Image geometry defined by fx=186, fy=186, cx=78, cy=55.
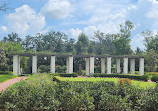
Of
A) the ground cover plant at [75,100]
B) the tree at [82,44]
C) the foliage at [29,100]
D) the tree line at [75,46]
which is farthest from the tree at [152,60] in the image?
the foliage at [29,100]

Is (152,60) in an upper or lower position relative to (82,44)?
lower

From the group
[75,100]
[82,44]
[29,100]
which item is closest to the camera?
[75,100]

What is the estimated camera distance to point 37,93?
5.49 metres

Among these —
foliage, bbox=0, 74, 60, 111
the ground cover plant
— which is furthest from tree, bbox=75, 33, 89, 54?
Answer: foliage, bbox=0, 74, 60, 111

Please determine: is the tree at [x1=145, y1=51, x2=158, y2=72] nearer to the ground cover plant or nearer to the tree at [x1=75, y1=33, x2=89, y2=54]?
the tree at [x1=75, y1=33, x2=89, y2=54]

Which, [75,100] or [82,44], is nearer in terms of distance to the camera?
[75,100]

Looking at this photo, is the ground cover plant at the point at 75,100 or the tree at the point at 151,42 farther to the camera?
the tree at the point at 151,42

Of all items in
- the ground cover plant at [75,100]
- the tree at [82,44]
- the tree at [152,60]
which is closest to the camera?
the ground cover plant at [75,100]

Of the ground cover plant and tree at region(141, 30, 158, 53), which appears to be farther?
tree at region(141, 30, 158, 53)

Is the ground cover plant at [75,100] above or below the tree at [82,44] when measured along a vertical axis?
below

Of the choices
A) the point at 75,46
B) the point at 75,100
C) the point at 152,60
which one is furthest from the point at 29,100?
the point at 75,46

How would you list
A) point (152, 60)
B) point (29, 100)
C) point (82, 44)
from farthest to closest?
point (82, 44)
point (152, 60)
point (29, 100)

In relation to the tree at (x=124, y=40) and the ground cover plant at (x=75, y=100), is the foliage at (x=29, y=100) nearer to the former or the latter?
the ground cover plant at (x=75, y=100)

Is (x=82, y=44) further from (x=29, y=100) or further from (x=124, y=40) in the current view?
(x=29, y=100)
